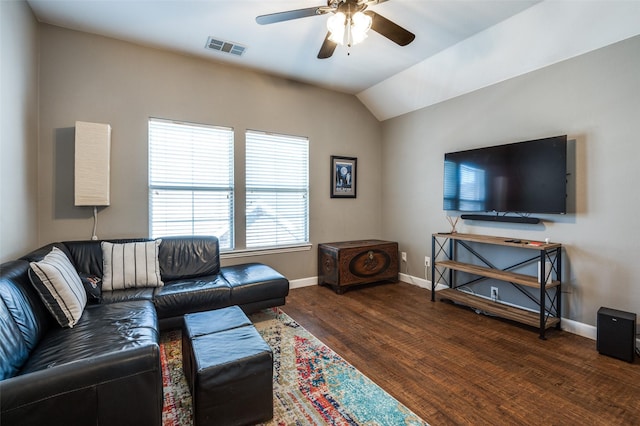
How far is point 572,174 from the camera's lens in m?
2.80

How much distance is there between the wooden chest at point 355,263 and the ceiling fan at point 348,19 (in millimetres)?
2562

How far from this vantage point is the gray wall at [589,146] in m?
2.49

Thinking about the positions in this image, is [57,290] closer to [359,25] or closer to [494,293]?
[359,25]

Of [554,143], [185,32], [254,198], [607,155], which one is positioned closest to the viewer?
[607,155]

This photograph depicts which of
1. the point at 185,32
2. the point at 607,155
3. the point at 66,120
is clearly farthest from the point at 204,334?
the point at 607,155

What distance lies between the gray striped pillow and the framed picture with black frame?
259 cm

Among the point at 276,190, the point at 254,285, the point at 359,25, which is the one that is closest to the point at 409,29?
the point at 359,25

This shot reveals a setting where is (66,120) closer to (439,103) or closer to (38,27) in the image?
(38,27)

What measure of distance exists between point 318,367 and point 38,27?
13.1 feet

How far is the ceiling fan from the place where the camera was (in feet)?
6.72

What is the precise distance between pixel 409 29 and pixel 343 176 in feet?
7.11

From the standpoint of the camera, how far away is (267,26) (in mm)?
2873

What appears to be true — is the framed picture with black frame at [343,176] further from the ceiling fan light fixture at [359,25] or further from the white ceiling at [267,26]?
the ceiling fan light fixture at [359,25]

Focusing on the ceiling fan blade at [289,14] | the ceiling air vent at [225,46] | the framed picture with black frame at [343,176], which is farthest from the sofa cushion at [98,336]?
the framed picture with black frame at [343,176]
